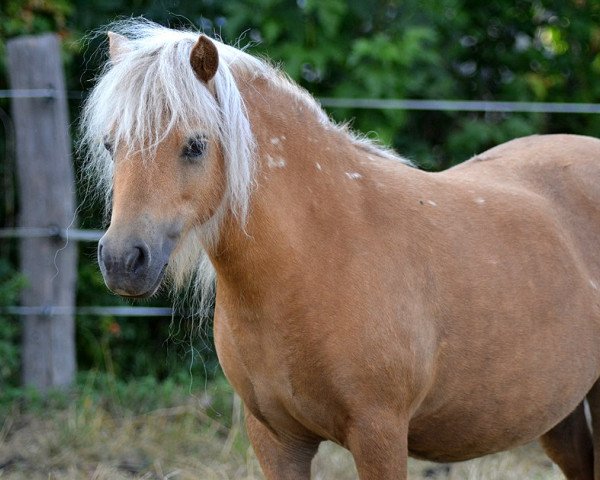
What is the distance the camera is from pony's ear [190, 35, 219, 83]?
2.46 m

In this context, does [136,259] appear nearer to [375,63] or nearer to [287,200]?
[287,200]

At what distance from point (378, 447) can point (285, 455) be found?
391mm

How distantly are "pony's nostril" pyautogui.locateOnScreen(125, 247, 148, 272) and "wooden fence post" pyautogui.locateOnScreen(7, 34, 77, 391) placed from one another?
2892 mm

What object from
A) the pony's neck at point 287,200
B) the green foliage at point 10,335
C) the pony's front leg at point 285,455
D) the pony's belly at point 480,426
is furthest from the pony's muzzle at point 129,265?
the green foliage at point 10,335

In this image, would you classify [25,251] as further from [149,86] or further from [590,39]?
[590,39]

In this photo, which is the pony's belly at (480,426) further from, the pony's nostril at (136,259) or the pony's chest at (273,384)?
the pony's nostril at (136,259)

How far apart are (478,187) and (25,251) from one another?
290 cm

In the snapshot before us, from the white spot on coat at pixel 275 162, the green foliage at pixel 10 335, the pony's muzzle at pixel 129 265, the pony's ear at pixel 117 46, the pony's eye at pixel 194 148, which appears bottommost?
the green foliage at pixel 10 335

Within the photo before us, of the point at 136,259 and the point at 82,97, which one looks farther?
the point at 82,97

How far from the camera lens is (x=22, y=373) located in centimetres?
515

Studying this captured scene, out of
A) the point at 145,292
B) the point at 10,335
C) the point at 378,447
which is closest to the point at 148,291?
the point at 145,292

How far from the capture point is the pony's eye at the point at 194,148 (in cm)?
244

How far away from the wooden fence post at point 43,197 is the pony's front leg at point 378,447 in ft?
9.47

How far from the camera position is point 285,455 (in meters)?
2.89
